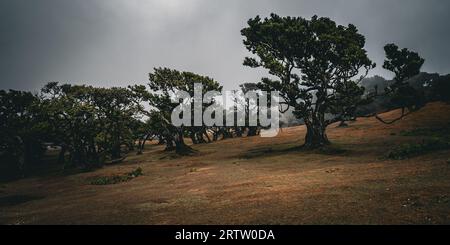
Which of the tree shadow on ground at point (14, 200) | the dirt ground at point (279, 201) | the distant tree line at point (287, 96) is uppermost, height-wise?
the distant tree line at point (287, 96)

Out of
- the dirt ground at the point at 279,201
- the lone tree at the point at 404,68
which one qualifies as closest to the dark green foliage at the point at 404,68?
the lone tree at the point at 404,68

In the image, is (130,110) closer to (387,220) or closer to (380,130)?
(380,130)

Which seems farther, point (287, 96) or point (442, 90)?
point (442, 90)

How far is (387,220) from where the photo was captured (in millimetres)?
9312

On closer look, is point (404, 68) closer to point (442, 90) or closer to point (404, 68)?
point (404, 68)

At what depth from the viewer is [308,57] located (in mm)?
38969

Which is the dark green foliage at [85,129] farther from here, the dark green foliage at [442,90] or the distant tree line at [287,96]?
the dark green foliage at [442,90]

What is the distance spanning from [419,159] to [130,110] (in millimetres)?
38859

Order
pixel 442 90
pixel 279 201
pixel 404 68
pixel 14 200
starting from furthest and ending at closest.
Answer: pixel 442 90, pixel 404 68, pixel 14 200, pixel 279 201

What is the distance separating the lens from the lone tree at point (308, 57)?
36.4 metres

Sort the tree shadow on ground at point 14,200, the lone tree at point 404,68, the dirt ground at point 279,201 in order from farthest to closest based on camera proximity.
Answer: the lone tree at point 404,68, the tree shadow on ground at point 14,200, the dirt ground at point 279,201

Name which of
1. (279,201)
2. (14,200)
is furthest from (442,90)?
(14,200)

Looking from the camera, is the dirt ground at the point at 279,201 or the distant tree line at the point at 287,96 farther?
the distant tree line at the point at 287,96

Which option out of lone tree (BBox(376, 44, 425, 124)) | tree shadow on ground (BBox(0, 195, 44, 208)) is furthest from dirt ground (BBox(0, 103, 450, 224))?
lone tree (BBox(376, 44, 425, 124))
